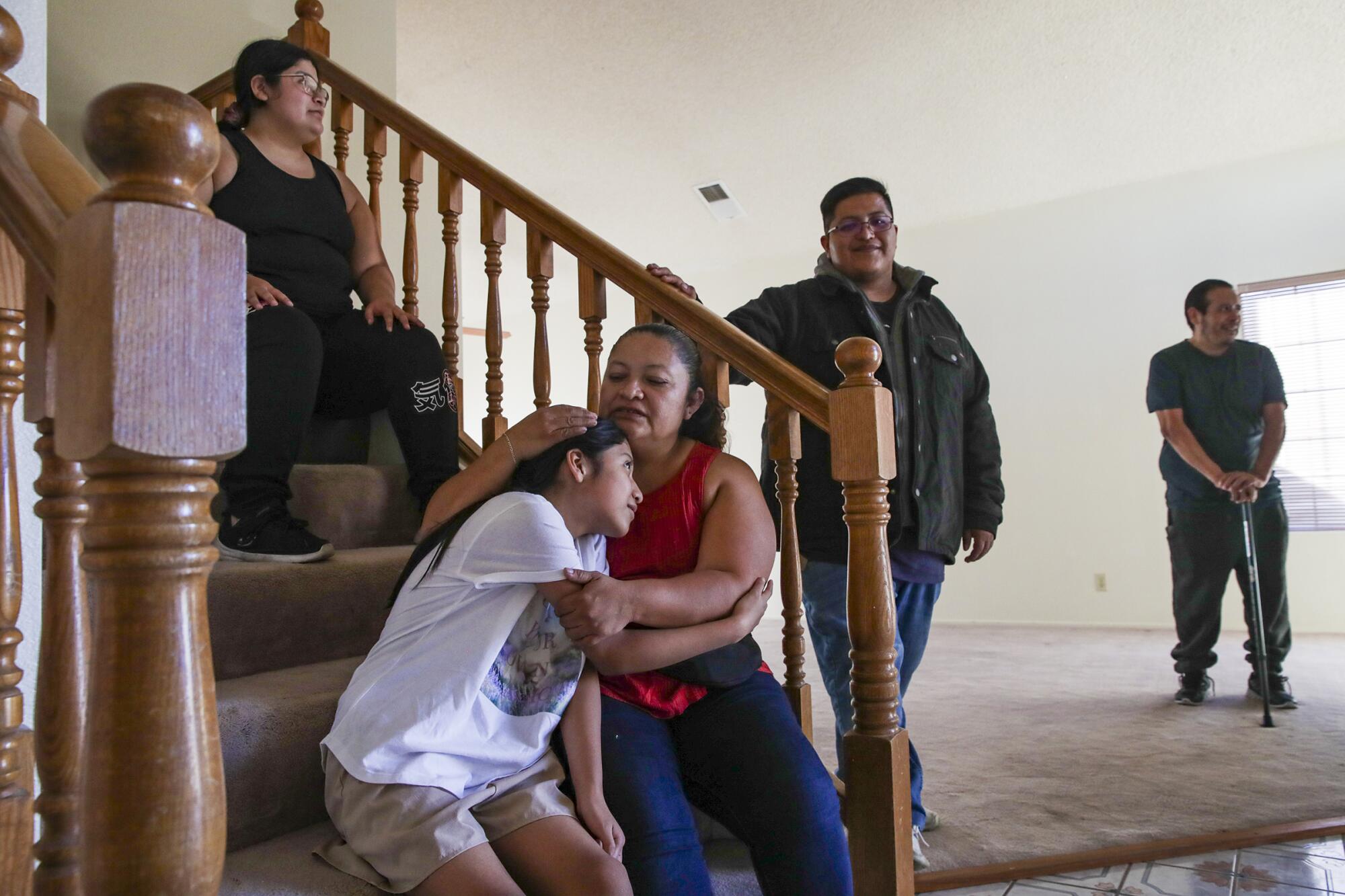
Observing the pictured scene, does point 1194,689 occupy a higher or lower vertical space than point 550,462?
lower

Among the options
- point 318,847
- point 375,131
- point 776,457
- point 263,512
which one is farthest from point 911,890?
point 375,131

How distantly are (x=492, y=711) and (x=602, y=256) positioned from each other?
3.21 ft

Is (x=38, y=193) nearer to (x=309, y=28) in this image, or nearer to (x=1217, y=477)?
(x=309, y=28)

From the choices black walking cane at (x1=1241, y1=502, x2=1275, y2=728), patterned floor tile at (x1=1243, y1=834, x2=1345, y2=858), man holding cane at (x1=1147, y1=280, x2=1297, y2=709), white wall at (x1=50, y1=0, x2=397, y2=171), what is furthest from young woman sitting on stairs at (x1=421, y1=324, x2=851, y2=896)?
man holding cane at (x1=1147, y1=280, x2=1297, y2=709)

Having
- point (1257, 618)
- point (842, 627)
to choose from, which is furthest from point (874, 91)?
point (842, 627)

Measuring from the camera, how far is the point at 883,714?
1.40 meters

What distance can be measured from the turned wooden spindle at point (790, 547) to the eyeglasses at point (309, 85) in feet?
4.34

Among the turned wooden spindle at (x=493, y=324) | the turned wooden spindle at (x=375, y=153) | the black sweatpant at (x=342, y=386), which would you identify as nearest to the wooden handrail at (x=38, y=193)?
the black sweatpant at (x=342, y=386)

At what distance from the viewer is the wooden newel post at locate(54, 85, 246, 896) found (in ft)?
1.80

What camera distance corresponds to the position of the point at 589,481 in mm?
1380

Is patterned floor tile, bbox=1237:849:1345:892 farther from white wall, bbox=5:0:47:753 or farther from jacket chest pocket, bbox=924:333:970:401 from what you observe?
white wall, bbox=5:0:47:753

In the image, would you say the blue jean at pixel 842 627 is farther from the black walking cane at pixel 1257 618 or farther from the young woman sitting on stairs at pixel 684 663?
the black walking cane at pixel 1257 618

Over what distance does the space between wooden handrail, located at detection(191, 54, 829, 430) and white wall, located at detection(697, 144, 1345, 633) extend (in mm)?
4668

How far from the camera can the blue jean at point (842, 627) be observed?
1861 mm
